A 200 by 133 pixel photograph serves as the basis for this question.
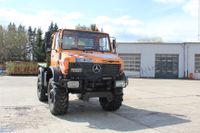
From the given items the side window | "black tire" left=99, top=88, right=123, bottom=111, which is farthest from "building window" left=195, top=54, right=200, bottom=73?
the side window

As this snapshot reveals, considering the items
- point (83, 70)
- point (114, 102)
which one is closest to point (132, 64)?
point (114, 102)

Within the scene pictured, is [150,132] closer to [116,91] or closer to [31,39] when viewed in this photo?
[116,91]

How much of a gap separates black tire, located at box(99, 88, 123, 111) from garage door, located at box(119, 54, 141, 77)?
28.1 meters

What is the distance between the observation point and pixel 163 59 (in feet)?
127

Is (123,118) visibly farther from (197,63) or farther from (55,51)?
(197,63)

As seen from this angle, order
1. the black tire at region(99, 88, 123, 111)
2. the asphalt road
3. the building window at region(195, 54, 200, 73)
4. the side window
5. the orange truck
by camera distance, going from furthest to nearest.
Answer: the building window at region(195, 54, 200, 73)
the side window
the black tire at region(99, 88, 123, 111)
the orange truck
the asphalt road

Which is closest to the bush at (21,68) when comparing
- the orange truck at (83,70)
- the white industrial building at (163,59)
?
the white industrial building at (163,59)

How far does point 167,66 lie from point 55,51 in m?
29.4

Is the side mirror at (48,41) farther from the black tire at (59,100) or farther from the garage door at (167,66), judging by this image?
the garage door at (167,66)

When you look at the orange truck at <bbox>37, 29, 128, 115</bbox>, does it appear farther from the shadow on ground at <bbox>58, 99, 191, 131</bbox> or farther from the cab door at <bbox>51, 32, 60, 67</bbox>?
the shadow on ground at <bbox>58, 99, 191, 131</bbox>

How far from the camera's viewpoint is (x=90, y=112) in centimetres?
1063

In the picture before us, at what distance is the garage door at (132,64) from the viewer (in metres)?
39.1

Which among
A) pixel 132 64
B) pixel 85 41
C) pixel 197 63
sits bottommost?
pixel 132 64

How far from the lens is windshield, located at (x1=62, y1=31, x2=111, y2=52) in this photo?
1048cm
